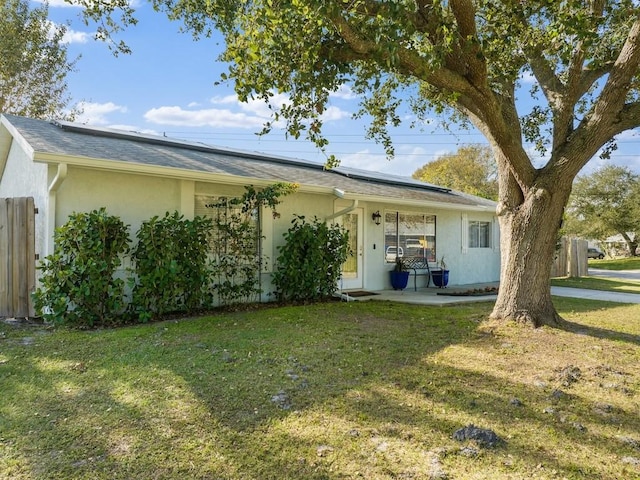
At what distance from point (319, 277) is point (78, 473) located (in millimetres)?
6551

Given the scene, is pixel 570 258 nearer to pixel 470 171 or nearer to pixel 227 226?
pixel 227 226

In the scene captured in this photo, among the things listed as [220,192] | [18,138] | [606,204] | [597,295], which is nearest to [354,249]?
[220,192]

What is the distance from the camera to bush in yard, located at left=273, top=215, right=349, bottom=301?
28.7 feet

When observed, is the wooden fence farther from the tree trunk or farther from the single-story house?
the tree trunk

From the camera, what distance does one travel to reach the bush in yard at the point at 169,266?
6.76 metres

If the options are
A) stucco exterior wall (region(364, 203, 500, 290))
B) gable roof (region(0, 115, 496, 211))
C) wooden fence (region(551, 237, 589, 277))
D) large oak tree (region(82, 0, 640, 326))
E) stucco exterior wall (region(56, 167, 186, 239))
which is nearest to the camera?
large oak tree (region(82, 0, 640, 326))

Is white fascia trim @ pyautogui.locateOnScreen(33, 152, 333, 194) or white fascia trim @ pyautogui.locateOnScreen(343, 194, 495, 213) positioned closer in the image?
white fascia trim @ pyautogui.locateOnScreen(33, 152, 333, 194)

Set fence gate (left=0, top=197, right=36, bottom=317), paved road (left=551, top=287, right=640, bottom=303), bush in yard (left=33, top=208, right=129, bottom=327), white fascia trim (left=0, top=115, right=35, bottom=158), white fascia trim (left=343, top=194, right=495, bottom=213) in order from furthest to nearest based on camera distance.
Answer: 1. paved road (left=551, top=287, right=640, bottom=303)
2. white fascia trim (left=343, top=194, right=495, bottom=213)
3. fence gate (left=0, top=197, right=36, bottom=317)
4. bush in yard (left=33, top=208, right=129, bottom=327)
5. white fascia trim (left=0, top=115, right=35, bottom=158)

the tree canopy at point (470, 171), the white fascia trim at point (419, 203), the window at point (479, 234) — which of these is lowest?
the window at point (479, 234)

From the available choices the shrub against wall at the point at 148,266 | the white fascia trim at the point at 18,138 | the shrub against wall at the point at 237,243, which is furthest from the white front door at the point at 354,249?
the white fascia trim at the point at 18,138

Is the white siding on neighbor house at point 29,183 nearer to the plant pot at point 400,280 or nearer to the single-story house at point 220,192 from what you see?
the single-story house at point 220,192

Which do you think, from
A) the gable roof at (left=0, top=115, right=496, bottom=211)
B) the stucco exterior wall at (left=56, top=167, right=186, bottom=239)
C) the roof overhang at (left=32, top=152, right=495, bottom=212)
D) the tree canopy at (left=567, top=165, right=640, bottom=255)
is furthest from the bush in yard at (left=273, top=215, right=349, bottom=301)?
the tree canopy at (left=567, top=165, right=640, bottom=255)

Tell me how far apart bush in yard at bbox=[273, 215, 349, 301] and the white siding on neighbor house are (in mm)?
4006

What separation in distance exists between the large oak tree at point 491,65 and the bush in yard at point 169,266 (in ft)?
7.87
